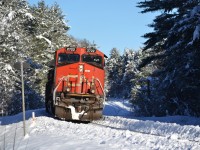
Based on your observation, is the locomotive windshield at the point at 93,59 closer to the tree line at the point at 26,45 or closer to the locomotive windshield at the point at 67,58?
the locomotive windshield at the point at 67,58

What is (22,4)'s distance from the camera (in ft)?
114

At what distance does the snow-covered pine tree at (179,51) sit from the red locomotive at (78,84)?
4.38m

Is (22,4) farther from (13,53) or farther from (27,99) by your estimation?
(27,99)

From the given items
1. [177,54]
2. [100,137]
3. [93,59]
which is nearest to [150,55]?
[177,54]

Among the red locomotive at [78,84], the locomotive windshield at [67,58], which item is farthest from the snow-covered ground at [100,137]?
the locomotive windshield at [67,58]

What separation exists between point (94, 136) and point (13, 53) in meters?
21.6

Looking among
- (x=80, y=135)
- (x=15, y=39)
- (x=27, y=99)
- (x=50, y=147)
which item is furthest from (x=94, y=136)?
(x=27, y=99)

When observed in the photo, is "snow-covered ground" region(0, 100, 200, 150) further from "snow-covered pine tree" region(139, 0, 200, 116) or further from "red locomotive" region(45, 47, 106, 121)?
"snow-covered pine tree" region(139, 0, 200, 116)

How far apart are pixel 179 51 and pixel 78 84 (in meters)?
5.96

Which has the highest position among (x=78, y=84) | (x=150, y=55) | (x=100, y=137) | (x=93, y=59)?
(x=150, y=55)

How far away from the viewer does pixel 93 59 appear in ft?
61.0

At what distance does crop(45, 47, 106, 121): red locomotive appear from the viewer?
1733cm

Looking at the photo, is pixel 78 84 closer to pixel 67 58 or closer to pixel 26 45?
pixel 67 58

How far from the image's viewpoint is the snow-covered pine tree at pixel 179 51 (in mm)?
17188
